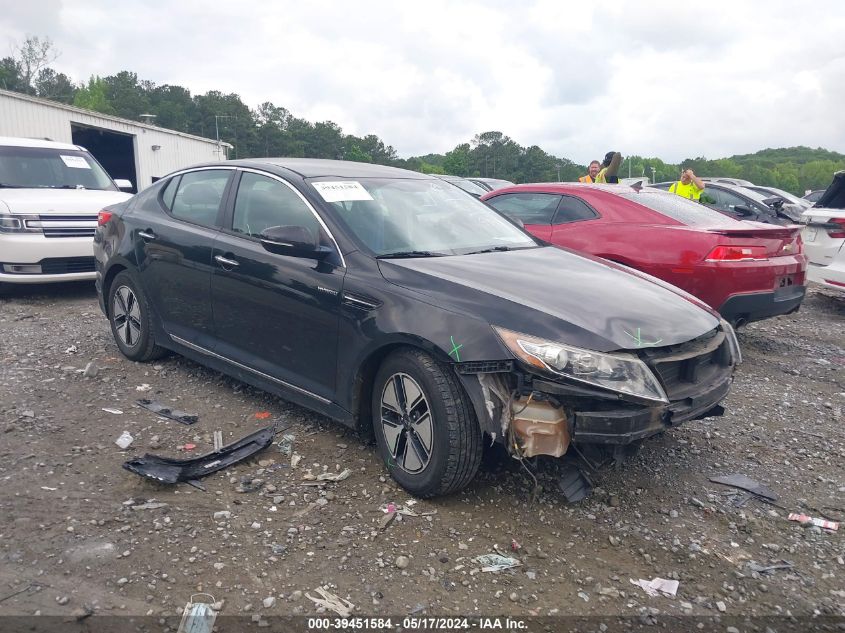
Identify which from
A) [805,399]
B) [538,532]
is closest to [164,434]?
[538,532]

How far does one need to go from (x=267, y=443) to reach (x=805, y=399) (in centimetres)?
387

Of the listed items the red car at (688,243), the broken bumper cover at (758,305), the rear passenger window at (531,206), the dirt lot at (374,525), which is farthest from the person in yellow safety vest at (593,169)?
the dirt lot at (374,525)

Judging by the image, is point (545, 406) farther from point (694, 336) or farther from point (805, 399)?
point (805, 399)

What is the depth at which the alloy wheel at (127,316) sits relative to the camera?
17.4 feet

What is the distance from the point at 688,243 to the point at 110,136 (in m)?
25.3

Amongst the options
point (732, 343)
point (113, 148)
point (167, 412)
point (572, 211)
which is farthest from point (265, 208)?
point (113, 148)

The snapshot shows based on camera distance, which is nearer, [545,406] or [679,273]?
[545,406]

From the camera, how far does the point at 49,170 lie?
8.89 metres

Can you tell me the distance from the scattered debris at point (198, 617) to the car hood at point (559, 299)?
1.61 metres

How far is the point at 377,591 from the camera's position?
2.79 metres

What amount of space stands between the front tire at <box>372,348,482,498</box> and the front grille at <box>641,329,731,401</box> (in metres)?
0.90

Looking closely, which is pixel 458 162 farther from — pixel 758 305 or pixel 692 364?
pixel 692 364

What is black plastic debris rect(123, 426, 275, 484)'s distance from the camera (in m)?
3.57

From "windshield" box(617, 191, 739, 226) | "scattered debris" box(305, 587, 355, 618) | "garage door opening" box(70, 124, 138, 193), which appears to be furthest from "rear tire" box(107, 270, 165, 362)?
"garage door opening" box(70, 124, 138, 193)
